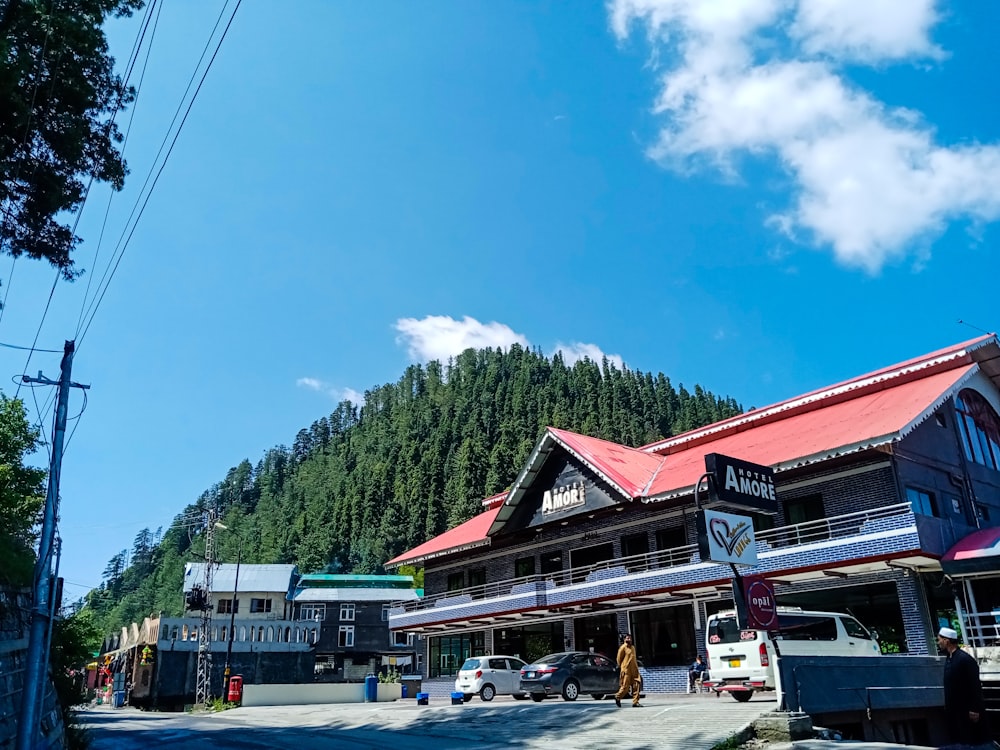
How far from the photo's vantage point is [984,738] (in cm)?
878

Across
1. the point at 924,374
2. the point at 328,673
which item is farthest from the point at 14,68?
the point at 328,673

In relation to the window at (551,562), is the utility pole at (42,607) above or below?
below

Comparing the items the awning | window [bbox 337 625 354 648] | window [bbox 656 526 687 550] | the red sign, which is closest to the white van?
the red sign

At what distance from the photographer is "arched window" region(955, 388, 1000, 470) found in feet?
89.6

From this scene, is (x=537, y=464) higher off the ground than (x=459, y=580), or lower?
higher

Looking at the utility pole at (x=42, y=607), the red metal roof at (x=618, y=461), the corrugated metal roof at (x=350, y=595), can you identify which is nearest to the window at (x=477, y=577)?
the red metal roof at (x=618, y=461)

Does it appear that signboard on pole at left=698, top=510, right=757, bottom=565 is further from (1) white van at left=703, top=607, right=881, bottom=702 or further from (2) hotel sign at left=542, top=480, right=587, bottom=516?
(2) hotel sign at left=542, top=480, right=587, bottom=516

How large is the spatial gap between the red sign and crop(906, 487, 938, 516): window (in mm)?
10650

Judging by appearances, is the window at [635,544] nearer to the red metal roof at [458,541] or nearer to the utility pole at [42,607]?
the red metal roof at [458,541]

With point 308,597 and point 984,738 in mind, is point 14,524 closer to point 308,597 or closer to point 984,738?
point 984,738

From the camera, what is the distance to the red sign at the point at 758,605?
14250 mm

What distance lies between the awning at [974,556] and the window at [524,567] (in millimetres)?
17687

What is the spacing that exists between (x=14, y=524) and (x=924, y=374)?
94.4 ft

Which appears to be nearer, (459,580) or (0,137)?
(0,137)
